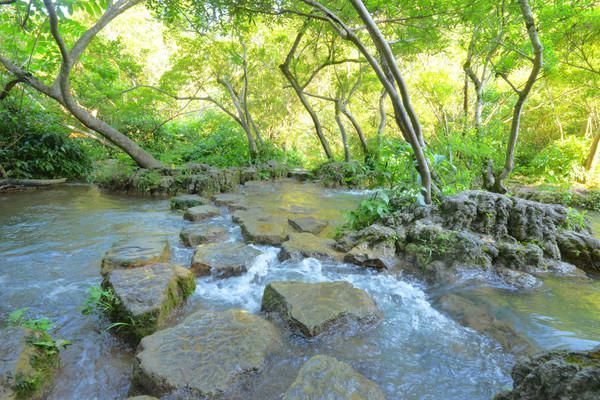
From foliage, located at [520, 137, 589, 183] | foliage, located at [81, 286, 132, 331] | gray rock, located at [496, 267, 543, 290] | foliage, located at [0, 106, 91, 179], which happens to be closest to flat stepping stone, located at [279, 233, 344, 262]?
gray rock, located at [496, 267, 543, 290]

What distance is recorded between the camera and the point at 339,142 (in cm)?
2303

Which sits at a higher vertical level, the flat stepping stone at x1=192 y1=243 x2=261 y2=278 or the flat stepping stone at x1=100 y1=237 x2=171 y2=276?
the flat stepping stone at x1=100 y1=237 x2=171 y2=276

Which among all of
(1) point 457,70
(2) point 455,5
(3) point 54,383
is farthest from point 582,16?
(3) point 54,383

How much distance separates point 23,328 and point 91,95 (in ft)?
37.3

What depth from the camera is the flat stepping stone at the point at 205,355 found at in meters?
1.97

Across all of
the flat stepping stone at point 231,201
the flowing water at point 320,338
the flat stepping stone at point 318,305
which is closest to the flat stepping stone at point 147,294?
the flowing water at point 320,338

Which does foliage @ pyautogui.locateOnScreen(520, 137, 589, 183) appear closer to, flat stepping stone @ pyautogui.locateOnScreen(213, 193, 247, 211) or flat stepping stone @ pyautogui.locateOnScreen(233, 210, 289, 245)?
flat stepping stone @ pyautogui.locateOnScreen(213, 193, 247, 211)

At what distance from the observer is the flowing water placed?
2.17 meters

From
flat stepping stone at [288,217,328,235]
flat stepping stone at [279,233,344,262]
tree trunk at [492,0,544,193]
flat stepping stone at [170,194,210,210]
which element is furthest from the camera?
flat stepping stone at [170,194,210,210]

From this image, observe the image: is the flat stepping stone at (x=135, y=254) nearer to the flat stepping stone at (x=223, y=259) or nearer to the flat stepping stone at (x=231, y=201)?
the flat stepping stone at (x=223, y=259)

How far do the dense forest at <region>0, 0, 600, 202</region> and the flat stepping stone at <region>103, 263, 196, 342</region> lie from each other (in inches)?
139

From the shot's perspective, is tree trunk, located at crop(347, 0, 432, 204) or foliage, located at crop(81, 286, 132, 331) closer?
foliage, located at crop(81, 286, 132, 331)

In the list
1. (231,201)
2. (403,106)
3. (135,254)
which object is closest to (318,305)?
(135,254)

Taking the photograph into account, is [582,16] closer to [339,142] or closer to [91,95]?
[91,95]
